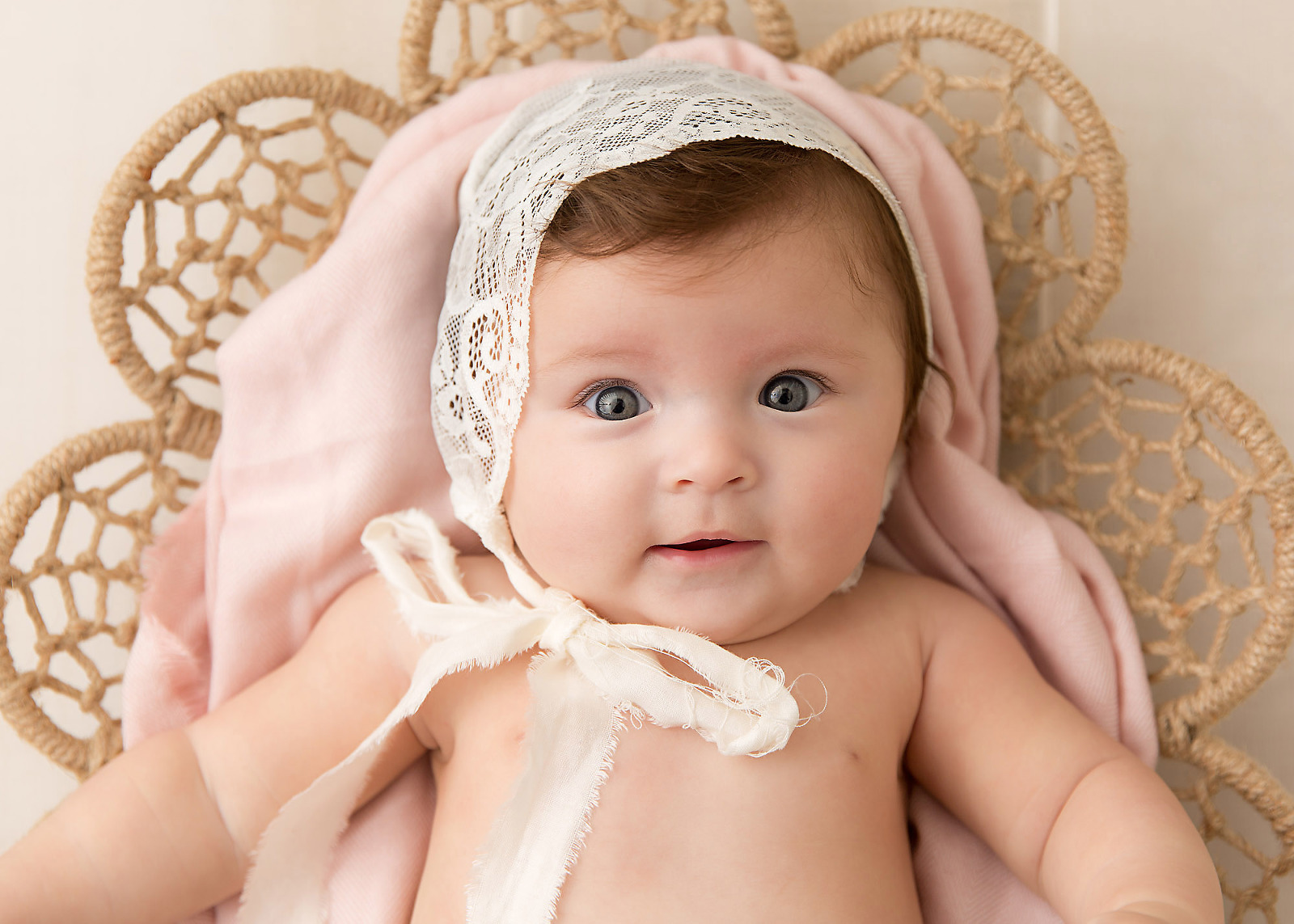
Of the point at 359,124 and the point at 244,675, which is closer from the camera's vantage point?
the point at 244,675

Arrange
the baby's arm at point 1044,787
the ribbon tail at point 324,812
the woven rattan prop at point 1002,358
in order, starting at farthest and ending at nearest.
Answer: the woven rattan prop at point 1002,358
the ribbon tail at point 324,812
the baby's arm at point 1044,787

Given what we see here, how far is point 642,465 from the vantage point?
935 millimetres

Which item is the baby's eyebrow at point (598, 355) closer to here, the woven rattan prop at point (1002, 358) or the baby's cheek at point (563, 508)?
the baby's cheek at point (563, 508)

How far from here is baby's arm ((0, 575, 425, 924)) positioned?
3.19 ft

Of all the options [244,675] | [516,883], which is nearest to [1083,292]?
[516,883]

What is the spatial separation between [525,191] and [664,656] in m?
0.45

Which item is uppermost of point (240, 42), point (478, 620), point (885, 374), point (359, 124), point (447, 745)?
point (240, 42)

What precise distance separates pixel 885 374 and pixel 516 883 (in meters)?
0.57

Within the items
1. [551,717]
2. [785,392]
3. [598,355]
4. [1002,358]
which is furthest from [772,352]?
[1002,358]

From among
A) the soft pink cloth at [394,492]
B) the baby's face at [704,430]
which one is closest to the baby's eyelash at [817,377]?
the baby's face at [704,430]

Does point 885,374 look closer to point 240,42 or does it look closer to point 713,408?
point 713,408

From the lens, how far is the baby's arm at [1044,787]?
89 cm

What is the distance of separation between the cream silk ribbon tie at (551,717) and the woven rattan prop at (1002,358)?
315mm

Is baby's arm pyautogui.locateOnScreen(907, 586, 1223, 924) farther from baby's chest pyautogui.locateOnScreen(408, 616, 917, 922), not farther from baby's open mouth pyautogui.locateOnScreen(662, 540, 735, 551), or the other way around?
baby's open mouth pyautogui.locateOnScreen(662, 540, 735, 551)
